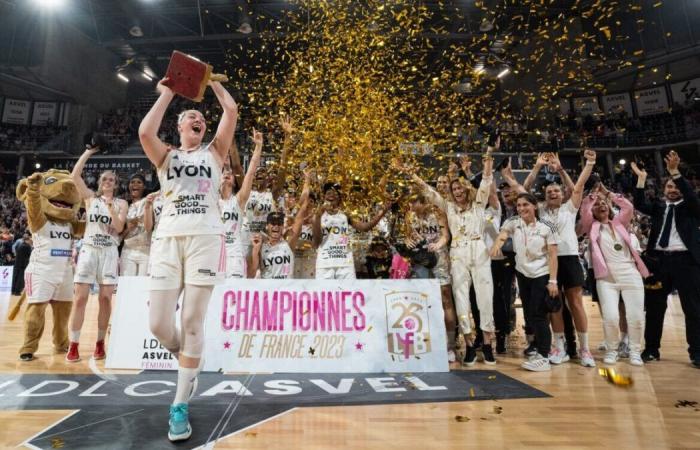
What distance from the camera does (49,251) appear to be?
4.81 m

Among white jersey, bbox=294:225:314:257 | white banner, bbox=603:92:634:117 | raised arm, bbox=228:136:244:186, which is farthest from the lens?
white banner, bbox=603:92:634:117

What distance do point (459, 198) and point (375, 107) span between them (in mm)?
2018

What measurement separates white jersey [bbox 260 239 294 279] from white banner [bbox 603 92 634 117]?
989 inches

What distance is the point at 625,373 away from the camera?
13.9 feet

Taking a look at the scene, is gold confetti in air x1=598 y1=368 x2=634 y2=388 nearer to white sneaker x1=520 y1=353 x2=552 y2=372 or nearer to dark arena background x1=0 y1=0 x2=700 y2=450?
dark arena background x1=0 y1=0 x2=700 y2=450

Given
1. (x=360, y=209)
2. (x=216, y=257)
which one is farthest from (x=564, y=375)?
(x=216, y=257)

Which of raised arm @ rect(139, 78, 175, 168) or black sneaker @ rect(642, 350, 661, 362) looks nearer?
raised arm @ rect(139, 78, 175, 168)

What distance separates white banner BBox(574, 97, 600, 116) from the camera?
23703 millimetres

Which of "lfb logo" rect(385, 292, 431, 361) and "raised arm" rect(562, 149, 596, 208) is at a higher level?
"raised arm" rect(562, 149, 596, 208)

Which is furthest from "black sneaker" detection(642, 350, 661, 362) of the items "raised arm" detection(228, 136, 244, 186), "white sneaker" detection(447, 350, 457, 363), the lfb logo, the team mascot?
the team mascot

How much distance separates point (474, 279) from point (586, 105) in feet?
80.7

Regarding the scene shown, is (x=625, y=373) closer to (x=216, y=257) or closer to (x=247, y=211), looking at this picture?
(x=216, y=257)

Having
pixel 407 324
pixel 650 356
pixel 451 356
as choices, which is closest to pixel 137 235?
pixel 407 324

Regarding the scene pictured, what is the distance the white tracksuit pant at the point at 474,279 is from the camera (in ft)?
15.0
